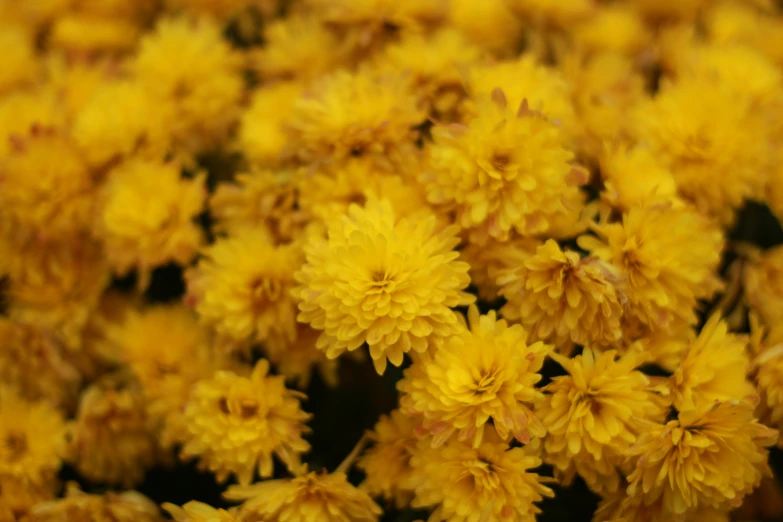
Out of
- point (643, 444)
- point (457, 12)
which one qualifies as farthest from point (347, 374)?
point (457, 12)

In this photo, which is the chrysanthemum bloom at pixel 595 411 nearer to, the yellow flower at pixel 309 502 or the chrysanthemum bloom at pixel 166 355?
the yellow flower at pixel 309 502

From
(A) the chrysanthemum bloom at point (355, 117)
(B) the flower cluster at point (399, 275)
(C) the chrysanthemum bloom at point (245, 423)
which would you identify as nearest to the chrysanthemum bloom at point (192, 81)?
(B) the flower cluster at point (399, 275)

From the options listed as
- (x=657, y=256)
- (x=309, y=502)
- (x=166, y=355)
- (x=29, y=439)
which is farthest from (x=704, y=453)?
(x=29, y=439)

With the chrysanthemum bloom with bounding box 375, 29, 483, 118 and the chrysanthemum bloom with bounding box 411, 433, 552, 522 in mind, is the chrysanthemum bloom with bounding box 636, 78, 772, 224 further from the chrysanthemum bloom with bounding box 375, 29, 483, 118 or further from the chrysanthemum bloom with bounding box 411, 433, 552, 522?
the chrysanthemum bloom with bounding box 411, 433, 552, 522

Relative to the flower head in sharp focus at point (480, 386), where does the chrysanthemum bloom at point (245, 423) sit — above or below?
below

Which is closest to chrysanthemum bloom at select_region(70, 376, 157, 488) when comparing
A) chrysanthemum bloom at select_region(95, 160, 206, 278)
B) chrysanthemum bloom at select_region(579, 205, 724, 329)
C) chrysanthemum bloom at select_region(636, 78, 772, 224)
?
chrysanthemum bloom at select_region(95, 160, 206, 278)
